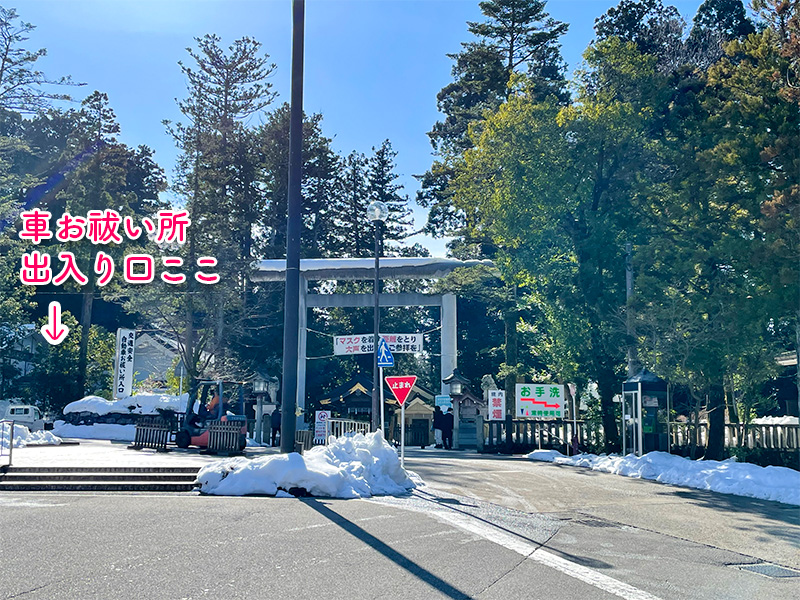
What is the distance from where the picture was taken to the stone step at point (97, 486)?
13.8m

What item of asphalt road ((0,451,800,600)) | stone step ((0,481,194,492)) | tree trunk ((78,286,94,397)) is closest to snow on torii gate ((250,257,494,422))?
tree trunk ((78,286,94,397))

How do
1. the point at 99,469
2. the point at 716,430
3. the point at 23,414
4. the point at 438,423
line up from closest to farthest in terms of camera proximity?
the point at 99,469, the point at 716,430, the point at 438,423, the point at 23,414

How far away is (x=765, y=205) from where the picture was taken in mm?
18188

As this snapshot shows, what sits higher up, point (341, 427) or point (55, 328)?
point (55, 328)

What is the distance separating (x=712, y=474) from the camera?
17312mm

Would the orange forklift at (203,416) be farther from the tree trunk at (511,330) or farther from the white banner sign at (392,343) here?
the tree trunk at (511,330)

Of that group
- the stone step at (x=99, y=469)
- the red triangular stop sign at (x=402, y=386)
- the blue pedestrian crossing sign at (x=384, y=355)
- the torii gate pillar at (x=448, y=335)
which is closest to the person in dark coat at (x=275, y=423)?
the torii gate pillar at (x=448, y=335)

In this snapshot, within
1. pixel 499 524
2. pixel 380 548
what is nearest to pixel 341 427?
pixel 499 524

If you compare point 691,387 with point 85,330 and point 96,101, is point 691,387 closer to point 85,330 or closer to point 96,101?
point 85,330

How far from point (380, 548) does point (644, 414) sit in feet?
55.9

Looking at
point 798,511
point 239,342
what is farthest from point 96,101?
point 798,511

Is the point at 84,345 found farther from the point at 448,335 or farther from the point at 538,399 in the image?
the point at 538,399

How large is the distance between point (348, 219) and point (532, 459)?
4012cm

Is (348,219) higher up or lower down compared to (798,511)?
higher up
